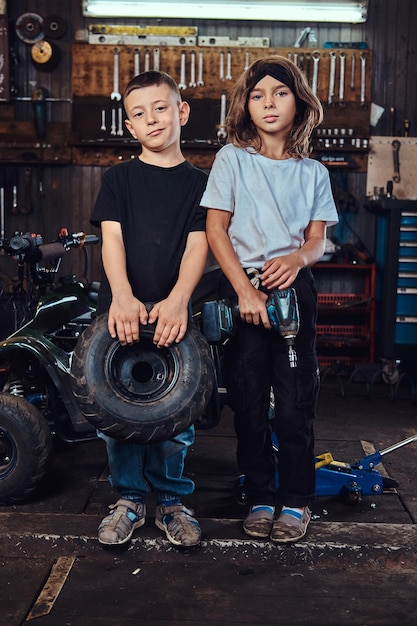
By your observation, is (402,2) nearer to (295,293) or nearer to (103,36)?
(103,36)

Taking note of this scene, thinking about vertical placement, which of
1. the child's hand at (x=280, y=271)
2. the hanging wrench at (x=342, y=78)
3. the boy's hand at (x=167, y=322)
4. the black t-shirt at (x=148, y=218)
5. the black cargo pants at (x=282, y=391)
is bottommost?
the black cargo pants at (x=282, y=391)

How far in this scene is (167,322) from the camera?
1.96m

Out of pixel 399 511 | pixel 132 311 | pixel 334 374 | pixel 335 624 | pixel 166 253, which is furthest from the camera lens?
pixel 334 374

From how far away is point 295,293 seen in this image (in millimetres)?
2055

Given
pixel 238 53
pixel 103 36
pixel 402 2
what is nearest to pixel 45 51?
pixel 103 36

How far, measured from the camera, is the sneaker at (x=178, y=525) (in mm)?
2082

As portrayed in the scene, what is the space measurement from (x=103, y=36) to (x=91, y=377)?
3.97 metres

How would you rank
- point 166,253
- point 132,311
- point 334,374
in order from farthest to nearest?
point 334,374
point 166,253
point 132,311

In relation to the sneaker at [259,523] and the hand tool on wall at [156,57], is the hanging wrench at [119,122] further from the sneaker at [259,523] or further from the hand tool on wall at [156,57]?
the sneaker at [259,523]

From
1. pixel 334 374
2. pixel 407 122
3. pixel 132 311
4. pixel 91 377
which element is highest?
pixel 407 122

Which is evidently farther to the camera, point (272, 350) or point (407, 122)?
point (407, 122)

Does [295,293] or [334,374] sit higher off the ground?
[295,293]

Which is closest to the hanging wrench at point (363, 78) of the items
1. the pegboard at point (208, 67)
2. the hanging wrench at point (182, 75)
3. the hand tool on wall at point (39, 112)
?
the pegboard at point (208, 67)

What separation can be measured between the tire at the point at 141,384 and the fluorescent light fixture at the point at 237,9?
12.6ft
